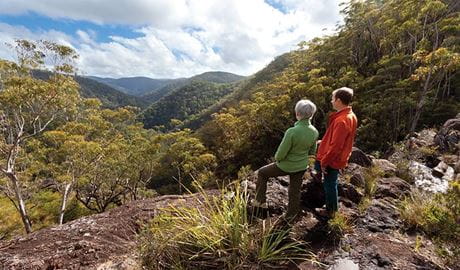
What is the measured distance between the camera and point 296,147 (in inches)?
140

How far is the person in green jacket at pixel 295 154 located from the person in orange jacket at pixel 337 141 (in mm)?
210

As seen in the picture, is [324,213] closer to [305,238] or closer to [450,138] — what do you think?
[305,238]

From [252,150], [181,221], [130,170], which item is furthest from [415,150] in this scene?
[130,170]

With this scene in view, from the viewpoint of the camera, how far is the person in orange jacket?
357 cm

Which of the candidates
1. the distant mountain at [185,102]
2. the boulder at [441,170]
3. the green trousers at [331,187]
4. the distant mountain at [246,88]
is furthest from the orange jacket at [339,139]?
the distant mountain at [185,102]

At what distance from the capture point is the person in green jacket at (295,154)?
3486 mm

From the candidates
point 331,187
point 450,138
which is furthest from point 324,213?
point 450,138

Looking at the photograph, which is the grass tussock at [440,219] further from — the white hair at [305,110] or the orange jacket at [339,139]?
the white hair at [305,110]

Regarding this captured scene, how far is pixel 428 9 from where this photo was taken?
50.7 feet

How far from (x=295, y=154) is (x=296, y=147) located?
0.10 m

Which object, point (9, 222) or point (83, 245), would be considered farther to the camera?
point (9, 222)

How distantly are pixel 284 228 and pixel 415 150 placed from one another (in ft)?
21.8

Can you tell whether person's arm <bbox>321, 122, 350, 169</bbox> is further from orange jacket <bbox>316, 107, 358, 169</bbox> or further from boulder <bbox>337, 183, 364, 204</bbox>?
boulder <bbox>337, 183, 364, 204</bbox>

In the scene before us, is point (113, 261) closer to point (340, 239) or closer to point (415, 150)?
point (340, 239)
